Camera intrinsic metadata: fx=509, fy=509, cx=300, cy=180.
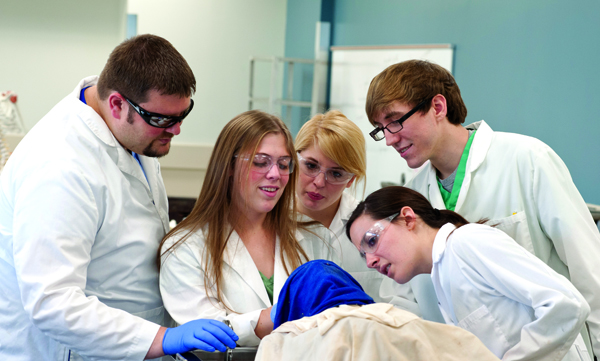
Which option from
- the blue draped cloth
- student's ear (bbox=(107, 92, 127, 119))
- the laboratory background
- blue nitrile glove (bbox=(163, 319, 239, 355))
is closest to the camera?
the blue draped cloth

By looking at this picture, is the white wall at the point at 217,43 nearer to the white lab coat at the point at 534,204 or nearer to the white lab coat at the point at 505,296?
the white lab coat at the point at 534,204

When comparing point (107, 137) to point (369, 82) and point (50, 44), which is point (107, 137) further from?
point (50, 44)

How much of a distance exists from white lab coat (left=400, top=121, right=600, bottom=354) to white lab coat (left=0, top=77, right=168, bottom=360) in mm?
957

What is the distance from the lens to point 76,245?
1.34 metres

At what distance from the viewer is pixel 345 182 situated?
195 centimetres

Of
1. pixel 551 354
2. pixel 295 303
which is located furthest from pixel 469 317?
pixel 295 303

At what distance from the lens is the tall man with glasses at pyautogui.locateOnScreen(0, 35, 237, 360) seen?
1299mm

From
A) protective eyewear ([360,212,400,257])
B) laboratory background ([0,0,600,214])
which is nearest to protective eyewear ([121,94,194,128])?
protective eyewear ([360,212,400,257])

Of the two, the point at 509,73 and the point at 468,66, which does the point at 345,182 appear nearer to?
the point at 509,73

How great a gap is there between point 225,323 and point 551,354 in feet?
2.78

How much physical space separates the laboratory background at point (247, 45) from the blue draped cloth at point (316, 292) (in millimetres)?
1775

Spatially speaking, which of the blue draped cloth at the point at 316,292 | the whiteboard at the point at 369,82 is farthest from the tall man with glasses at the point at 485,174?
the whiteboard at the point at 369,82

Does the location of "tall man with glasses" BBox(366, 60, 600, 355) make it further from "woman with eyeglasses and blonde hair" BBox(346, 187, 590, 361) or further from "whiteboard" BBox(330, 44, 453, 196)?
"whiteboard" BBox(330, 44, 453, 196)

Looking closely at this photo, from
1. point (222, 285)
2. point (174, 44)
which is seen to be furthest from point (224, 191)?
point (174, 44)
